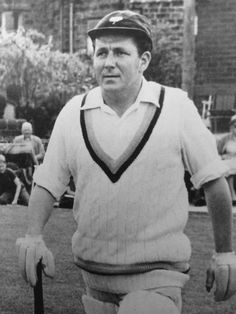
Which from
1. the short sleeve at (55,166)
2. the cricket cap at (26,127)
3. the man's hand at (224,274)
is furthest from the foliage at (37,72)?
the man's hand at (224,274)

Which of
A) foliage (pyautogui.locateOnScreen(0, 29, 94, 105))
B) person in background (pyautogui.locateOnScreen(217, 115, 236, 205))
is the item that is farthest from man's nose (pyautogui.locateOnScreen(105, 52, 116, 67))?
foliage (pyautogui.locateOnScreen(0, 29, 94, 105))

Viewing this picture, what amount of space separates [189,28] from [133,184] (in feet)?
33.7

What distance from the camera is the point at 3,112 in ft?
30.5

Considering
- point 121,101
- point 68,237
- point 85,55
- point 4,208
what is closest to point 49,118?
point 4,208

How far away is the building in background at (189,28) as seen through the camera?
11891 millimetres

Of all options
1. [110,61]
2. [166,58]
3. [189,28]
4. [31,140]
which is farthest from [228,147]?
[110,61]

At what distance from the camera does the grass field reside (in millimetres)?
4883

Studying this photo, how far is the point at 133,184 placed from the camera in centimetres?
213

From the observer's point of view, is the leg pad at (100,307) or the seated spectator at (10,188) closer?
the leg pad at (100,307)

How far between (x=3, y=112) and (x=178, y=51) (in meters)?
5.43

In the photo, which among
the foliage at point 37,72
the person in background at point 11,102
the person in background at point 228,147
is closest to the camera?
the person in background at point 228,147

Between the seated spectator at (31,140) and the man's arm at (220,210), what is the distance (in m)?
6.30

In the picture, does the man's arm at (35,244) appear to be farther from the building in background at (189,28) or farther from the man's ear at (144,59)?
the building in background at (189,28)

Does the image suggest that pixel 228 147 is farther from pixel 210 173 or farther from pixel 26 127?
pixel 210 173
